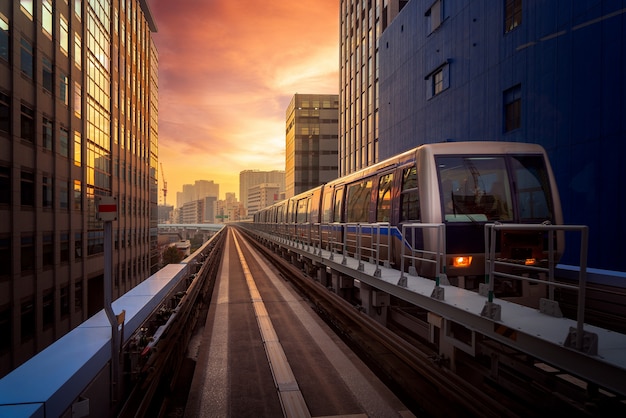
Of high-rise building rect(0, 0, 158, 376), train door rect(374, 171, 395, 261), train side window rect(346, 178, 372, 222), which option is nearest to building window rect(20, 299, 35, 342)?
high-rise building rect(0, 0, 158, 376)

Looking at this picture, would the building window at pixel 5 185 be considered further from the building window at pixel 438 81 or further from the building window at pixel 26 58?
the building window at pixel 438 81

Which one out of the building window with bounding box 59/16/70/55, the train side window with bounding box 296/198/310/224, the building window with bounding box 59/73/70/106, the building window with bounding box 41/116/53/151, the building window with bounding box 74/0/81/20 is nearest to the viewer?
the train side window with bounding box 296/198/310/224

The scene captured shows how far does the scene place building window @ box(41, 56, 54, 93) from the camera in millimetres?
21750

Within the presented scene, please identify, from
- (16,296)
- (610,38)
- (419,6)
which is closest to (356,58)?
(419,6)

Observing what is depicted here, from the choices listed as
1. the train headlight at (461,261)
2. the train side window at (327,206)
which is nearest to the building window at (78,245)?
the train side window at (327,206)

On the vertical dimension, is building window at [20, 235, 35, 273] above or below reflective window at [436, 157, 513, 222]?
below

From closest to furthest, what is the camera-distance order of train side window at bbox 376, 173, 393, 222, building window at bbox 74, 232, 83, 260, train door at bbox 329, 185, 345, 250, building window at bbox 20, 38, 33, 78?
train side window at bbox 376, 173, 393, 222
train door at bbox 329, 185, 345, 250
building window at bbox 20, 38, 33, 78
building window at bbox 74, 232, 83, 260

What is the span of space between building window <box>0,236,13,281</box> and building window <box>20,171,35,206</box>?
8.31 ft

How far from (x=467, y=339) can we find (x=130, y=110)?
4645 cm

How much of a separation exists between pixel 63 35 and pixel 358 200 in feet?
82.7

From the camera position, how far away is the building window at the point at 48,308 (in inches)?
831

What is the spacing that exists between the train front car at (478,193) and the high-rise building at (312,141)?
62581 millimetres

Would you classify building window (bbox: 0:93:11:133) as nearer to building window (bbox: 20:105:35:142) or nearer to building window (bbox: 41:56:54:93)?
building window (bbox: 20:105:35:142)

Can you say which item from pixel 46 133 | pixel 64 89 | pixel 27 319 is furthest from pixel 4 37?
pixel 27 319
